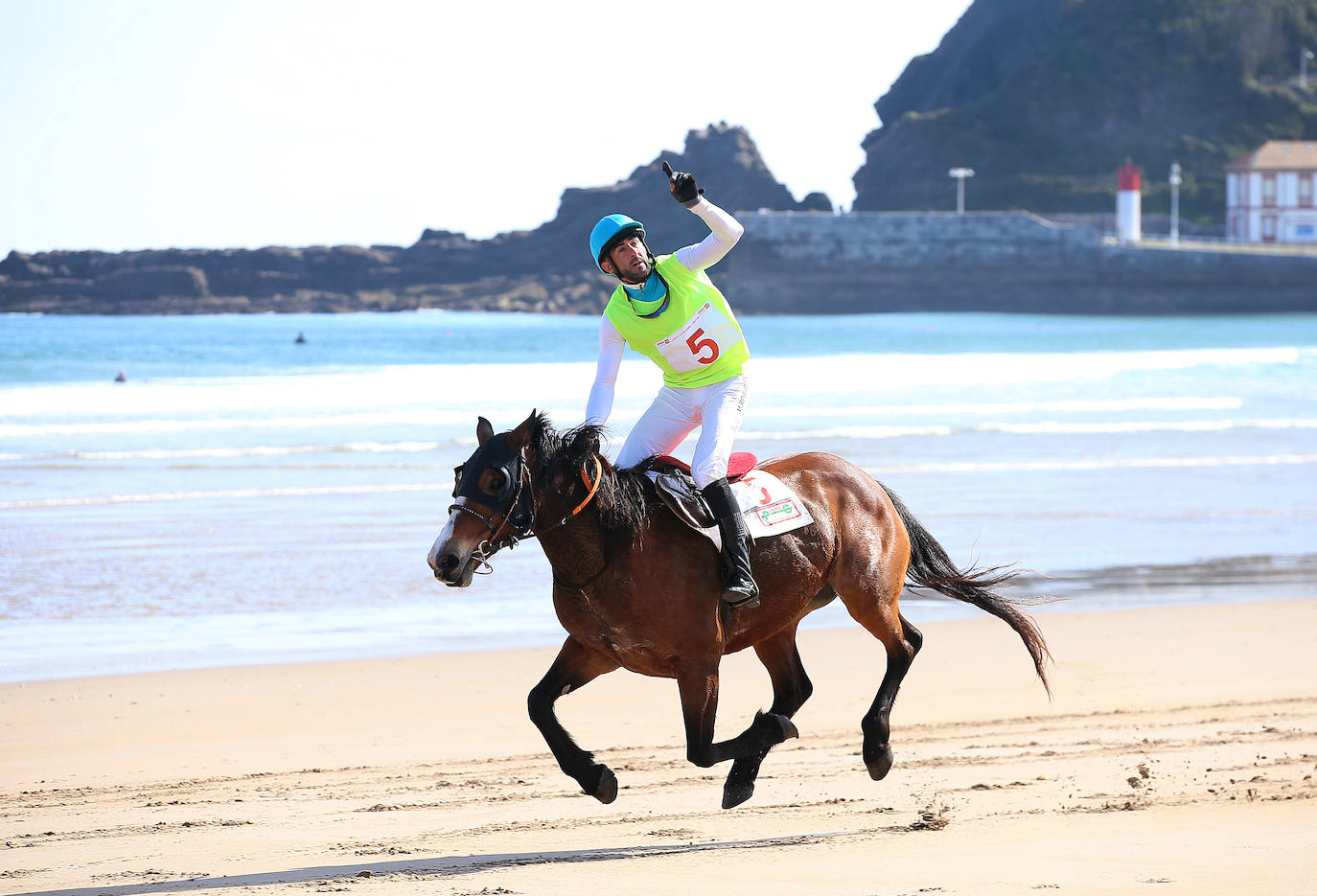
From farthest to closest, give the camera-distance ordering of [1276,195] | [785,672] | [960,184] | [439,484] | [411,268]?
[411,268] → [960,184] → [1276,195] → [439,484] → [785,672]

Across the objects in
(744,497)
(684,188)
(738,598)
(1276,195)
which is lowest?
(738,598)

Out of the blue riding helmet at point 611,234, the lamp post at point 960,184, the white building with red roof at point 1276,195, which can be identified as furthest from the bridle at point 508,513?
the lamp post at point 960,184

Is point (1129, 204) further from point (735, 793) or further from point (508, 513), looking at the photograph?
point (508, 513)

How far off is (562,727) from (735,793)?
0.77 meters

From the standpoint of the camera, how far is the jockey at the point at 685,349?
5.05m

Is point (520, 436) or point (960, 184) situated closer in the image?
point (520, 436)

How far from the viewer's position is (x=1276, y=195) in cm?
9256

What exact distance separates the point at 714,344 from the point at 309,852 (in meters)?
2.35

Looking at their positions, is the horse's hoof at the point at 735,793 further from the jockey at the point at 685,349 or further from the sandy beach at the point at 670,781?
the jockey at the point at 685,349

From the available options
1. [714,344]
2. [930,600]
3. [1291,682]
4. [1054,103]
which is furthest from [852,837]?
[1054,103]

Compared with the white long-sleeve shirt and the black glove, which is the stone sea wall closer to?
the white long-sleeve shirt

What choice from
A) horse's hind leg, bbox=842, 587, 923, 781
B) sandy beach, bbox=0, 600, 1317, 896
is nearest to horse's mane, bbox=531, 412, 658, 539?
horse's hind leg, bbox=842, 587, 923, 781

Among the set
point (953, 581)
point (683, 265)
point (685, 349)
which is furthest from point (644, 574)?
point (953, 581)

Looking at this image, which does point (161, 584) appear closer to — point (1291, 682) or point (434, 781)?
point (434, 781)
